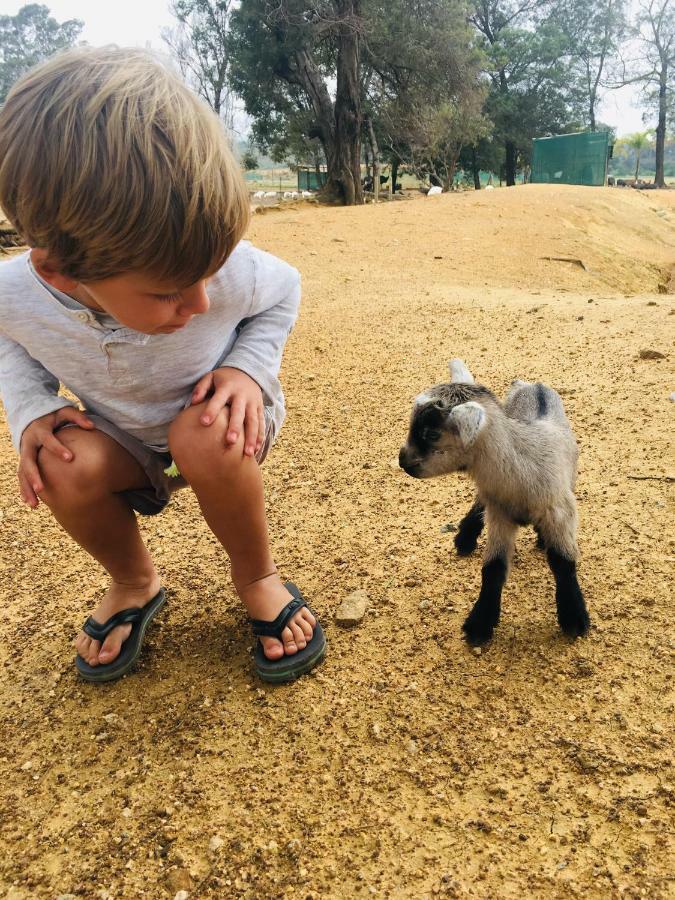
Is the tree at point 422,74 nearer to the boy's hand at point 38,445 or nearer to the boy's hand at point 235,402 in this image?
the boy's hand at point 235,402

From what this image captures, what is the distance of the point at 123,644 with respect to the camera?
6.54 feet

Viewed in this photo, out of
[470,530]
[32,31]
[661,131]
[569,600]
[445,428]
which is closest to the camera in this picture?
[569,600]

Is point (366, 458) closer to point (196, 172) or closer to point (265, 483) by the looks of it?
point (265, 483)

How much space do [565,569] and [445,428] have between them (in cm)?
52

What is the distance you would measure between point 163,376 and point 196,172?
2.34ft

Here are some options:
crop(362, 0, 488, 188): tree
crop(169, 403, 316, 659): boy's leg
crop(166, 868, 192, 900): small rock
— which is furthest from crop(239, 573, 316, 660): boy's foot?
crop(362, 0, 488, 188): tree

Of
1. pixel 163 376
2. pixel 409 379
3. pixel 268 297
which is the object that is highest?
pixel 268 297

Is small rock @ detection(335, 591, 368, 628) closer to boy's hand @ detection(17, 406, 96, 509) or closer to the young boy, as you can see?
the young boy

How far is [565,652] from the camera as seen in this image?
1.95 metres

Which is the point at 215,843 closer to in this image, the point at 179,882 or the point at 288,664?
the point at 179,882

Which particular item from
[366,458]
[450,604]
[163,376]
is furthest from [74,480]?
[366,458]

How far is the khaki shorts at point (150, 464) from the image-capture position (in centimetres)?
198

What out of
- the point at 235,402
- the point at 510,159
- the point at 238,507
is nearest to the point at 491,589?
the point at 238,507

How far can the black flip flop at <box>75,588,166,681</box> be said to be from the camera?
1.94 m
